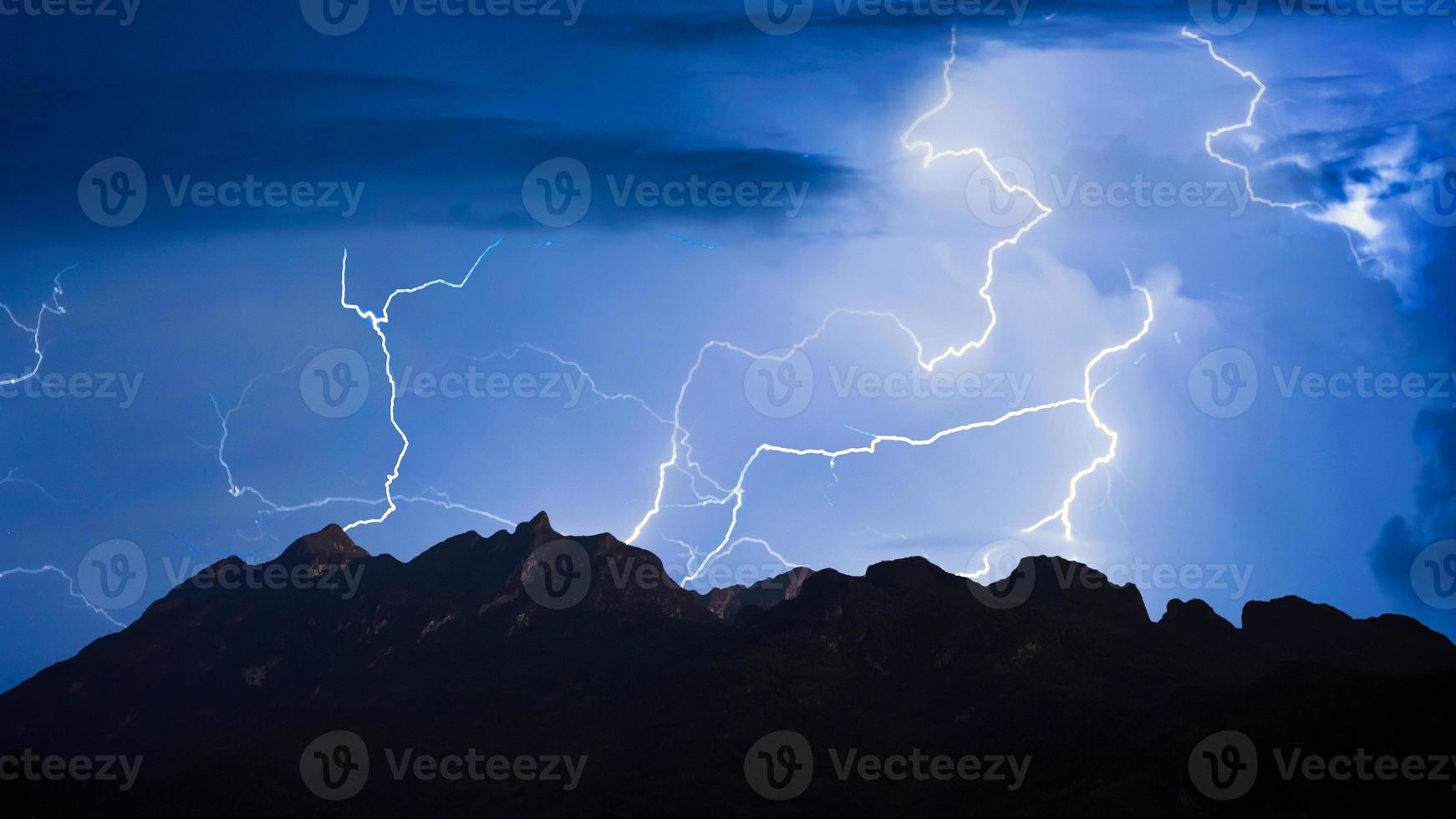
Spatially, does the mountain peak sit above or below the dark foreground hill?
above

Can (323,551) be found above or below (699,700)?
above

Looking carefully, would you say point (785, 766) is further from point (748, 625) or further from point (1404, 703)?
point (1404, 703)

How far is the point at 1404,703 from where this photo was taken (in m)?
59.3

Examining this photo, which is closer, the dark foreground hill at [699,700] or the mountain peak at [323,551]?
the dark foreground hill at [699,700]

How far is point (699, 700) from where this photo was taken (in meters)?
83.7

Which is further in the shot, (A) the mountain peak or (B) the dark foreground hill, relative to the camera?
(A) the mountain peak

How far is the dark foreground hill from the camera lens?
61.8m

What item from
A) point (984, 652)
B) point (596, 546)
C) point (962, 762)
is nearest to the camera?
point (962, 762)

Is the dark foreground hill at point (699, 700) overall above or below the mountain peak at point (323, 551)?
below

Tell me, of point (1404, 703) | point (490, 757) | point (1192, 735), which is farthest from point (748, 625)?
point (1404, 703)

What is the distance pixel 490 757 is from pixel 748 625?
24130 mm

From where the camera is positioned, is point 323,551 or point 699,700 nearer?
point 699,700

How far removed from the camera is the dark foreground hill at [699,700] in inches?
2434

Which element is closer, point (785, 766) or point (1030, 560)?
point (785, 766)
